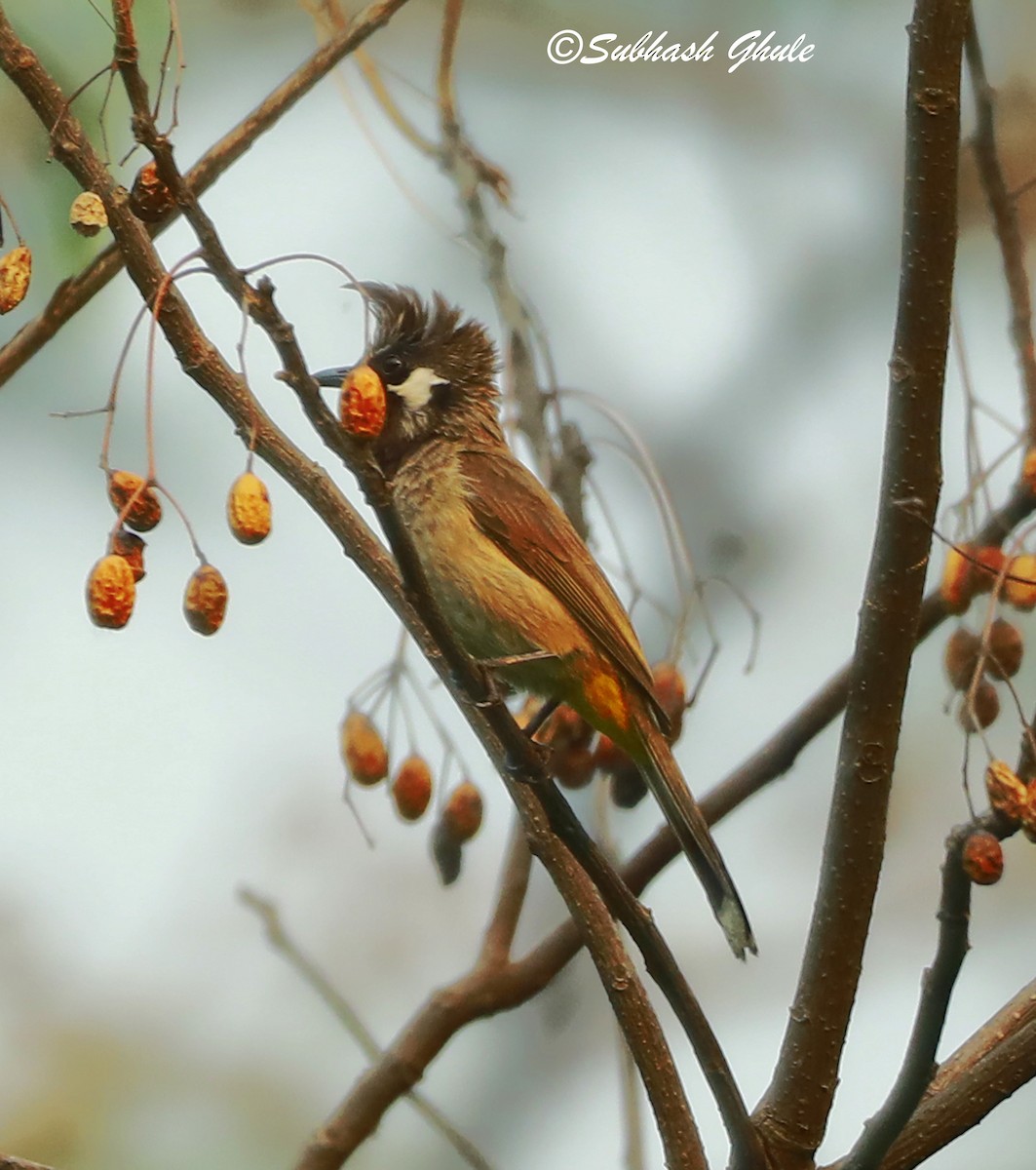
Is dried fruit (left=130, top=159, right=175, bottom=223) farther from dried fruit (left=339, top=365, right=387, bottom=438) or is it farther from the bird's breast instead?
the bird's breast

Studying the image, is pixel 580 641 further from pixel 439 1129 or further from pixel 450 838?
pixel 439 1129

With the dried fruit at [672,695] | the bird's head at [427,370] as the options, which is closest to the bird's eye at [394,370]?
the bird's head at [427,370]

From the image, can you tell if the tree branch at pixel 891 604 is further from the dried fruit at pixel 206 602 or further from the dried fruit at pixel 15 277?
the dried fruit at pixel 15 277

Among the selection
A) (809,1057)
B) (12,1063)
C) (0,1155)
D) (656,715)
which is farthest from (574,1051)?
(0,1155)

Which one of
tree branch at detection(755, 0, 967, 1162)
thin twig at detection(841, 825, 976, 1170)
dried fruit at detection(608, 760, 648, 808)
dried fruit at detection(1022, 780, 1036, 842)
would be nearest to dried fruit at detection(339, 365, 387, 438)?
tree branch at detection(755, 0, 967, 1162)

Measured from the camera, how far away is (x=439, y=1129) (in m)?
2.97

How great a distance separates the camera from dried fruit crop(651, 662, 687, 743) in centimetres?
341

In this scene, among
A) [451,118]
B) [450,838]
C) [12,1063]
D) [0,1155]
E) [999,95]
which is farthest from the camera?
[12,1063]

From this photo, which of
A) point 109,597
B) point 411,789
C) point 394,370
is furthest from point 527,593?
point 109,597

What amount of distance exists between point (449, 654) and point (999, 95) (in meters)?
2.85

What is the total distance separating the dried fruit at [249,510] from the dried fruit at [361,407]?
22 cm

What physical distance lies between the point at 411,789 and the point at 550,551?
66 centimetres

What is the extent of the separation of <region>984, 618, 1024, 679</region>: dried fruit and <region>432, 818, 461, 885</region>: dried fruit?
111 centimetres

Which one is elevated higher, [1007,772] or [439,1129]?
[1007,772]
